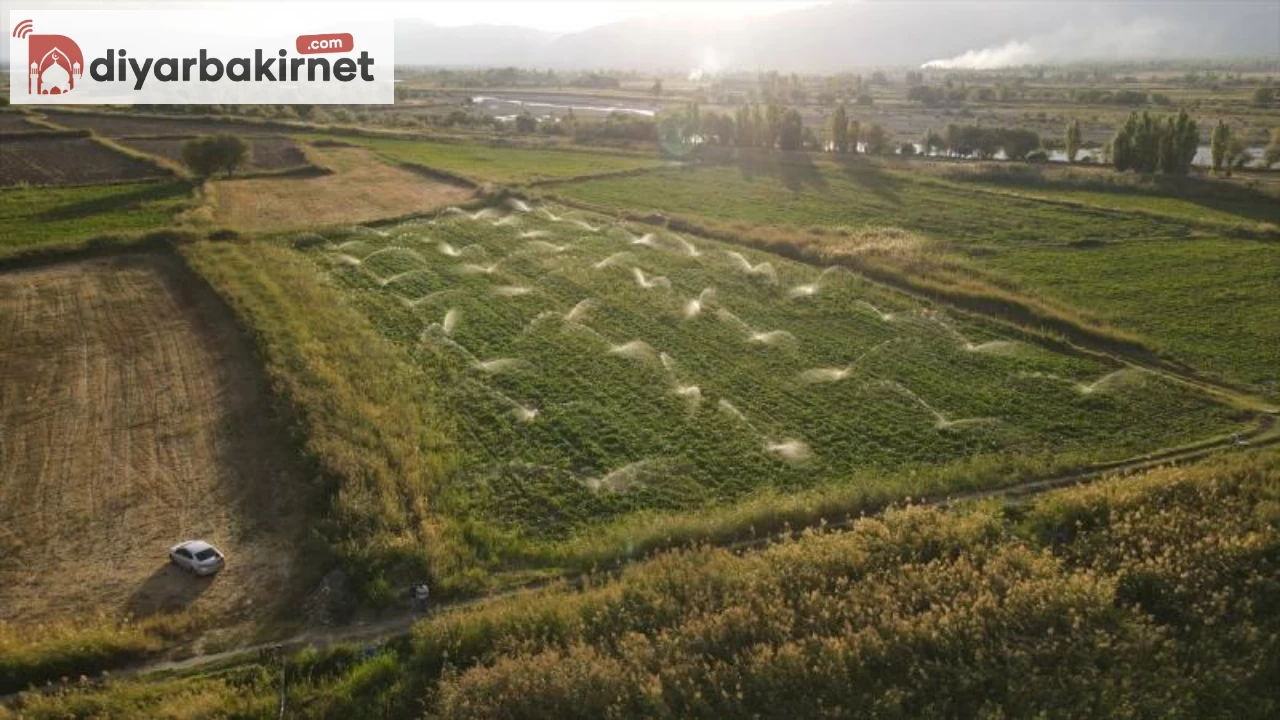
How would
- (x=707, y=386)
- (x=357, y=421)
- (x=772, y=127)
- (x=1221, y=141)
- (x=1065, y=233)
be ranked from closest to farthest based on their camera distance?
(x=357, y=421) → (x=707, y=386) → (x=1065, y=233) → (x=1221, y=141) → (x=772, y=127)

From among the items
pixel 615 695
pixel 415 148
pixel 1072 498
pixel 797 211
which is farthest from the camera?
pixel 415 148

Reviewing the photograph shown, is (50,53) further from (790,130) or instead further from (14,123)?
(790,130)

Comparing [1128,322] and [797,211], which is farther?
[797,211]

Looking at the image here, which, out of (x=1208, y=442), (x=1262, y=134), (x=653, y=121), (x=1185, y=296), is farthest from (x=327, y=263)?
(x=1262, y=134)

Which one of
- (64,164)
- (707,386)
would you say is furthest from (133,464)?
(64,164)

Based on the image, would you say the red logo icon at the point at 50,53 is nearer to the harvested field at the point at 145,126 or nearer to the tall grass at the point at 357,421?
the harvested field at the point at 145,126

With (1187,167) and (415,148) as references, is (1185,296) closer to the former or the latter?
(1187,167)
